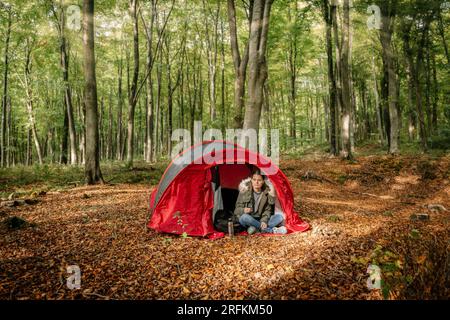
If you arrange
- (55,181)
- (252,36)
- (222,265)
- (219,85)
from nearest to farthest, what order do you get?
(222,265) < (252,36) < (55,181) < (219,85)

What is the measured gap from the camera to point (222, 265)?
402 centimetres

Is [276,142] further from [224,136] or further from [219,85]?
[219,85]

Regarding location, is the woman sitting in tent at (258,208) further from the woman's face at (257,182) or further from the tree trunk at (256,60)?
the tree trunk at (256,60)

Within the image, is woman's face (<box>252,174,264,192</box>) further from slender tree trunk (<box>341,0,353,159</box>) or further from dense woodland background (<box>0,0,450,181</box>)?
slender tree trunk (<box>341,0,353,159</box>)

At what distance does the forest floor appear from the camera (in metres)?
3.20

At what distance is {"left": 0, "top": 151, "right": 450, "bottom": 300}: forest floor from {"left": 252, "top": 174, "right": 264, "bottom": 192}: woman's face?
101 centimetres

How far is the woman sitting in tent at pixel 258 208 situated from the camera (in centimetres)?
554

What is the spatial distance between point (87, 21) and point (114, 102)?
25.5m

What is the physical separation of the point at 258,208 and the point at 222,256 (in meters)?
1.57

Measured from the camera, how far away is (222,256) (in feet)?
14.3

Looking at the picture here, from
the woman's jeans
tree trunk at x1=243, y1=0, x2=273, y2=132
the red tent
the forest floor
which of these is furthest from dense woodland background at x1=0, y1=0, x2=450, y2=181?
the forest floor
